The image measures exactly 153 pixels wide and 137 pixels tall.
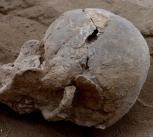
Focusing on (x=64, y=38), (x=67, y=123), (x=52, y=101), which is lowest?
(x=67, y=123)

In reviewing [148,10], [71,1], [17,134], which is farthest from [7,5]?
[17,134]

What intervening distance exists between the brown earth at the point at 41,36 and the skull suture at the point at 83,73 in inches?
4.0

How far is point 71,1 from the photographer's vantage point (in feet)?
9.75

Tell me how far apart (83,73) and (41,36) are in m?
0.76

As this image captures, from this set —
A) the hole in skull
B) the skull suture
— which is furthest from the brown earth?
the hole in skull

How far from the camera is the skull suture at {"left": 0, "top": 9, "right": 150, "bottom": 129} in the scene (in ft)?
6.57

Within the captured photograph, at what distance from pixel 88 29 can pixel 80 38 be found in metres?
0.06

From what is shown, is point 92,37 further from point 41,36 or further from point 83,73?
point 41,36

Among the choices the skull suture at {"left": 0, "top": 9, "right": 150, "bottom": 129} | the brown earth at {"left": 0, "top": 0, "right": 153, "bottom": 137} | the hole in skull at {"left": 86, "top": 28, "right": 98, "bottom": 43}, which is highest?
the hole in skull at {"left": 86, "top": 28, "right": 98, "bottom": 43}

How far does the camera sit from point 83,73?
201cm

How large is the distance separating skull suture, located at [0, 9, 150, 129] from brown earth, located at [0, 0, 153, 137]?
0.33ft

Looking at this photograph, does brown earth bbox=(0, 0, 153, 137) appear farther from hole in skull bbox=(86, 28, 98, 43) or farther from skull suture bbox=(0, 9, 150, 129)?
hole in skull bbox=(86, 28, 98, 43)

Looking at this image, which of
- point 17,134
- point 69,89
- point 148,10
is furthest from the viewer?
point 148,10

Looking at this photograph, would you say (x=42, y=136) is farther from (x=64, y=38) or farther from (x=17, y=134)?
(x=64, y=38)
